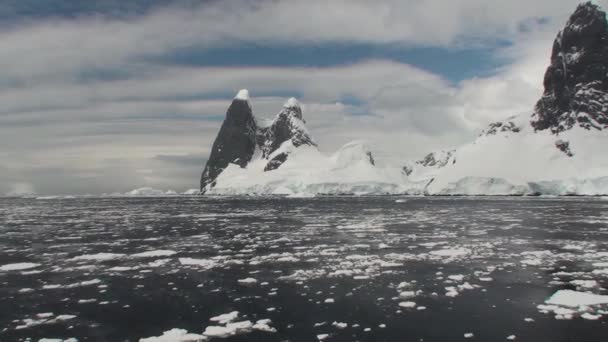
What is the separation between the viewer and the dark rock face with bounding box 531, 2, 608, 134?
565 ft

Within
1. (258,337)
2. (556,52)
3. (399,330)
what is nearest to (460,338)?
(399,330)

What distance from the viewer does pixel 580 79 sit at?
590 ft

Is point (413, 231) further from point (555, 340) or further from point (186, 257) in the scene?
point (555, 340)

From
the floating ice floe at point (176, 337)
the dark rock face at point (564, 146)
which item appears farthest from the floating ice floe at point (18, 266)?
the dark rock face at point (564, 146)

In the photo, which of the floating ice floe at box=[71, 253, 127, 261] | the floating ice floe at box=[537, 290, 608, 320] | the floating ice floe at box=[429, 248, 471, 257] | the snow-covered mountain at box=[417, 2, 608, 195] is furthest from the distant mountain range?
the floating ice floe at box=[71, 253, 127, 261]

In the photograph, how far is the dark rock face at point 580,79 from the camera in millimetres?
172125

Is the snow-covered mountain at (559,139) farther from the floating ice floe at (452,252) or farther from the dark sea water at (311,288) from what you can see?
the floating ice floe at (452,252)

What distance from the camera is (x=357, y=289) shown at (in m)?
14.0

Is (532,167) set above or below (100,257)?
above

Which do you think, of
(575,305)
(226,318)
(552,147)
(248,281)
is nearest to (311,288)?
(248,281)

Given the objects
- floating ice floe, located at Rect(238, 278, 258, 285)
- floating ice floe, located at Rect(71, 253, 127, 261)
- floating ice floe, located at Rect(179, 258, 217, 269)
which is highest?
floating ice floe, located at Rect(71, 253, 127, 261)

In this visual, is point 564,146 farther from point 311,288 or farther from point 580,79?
point 311,288

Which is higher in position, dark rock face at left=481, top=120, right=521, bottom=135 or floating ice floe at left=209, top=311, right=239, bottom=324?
dark rock face at left=481, top=120, right=521, bottom=135

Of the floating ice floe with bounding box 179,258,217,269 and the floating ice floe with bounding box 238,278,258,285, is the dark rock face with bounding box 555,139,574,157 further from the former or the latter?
the floating ice floe with bounding box 238,278,258,285
